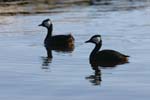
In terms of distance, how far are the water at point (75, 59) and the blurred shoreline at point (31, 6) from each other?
381 centimetres

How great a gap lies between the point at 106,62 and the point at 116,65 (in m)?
1.08

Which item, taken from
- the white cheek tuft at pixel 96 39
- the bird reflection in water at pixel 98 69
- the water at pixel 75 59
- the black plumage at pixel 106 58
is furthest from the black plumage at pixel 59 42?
the bird reflection in water at pixel 98 69

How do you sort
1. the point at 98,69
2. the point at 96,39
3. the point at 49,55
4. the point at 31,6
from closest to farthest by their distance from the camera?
1. the point at 98,69
2. the point at 96,39
3. the point at 49,55
4. the point at 31,6

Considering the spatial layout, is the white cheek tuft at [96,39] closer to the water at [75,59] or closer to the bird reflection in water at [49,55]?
the water at [75,59]

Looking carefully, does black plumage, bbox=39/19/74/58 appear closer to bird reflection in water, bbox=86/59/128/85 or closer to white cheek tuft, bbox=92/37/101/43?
white cheek tuft, bbox=92/37/101/43

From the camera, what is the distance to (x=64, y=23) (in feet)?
132

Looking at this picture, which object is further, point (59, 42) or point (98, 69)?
point (59, 42)

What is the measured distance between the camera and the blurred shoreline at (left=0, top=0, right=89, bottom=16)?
5072 cm

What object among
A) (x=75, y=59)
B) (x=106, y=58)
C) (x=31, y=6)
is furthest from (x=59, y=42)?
(x=31, y=6)

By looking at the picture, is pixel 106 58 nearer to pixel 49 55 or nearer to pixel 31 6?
pixel 49 55

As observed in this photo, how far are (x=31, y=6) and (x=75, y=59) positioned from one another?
29461 millimetres

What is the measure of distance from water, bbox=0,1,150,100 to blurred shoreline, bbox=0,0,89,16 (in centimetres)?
381

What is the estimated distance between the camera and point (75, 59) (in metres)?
26.8

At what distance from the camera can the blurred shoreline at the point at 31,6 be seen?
50716 millimetres
